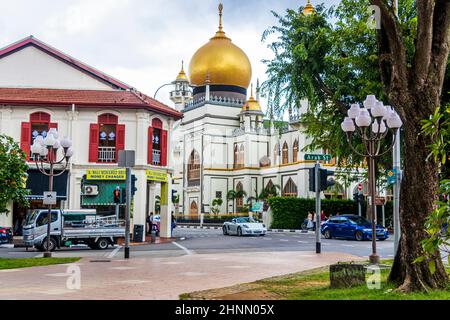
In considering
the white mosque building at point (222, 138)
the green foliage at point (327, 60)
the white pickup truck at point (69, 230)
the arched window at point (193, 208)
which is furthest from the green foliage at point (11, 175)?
the arched window at point (193, 208)

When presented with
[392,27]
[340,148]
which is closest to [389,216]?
[340,148]

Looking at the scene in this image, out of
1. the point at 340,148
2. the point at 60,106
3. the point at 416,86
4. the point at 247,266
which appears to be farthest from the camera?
the point at 60,106

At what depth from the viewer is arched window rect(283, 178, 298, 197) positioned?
178 ft

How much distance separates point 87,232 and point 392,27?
15.9m

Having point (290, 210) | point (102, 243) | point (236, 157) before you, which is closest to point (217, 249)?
point (102, 243)

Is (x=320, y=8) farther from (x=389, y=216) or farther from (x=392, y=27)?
(x=389, y=216)

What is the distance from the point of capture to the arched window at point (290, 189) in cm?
5423

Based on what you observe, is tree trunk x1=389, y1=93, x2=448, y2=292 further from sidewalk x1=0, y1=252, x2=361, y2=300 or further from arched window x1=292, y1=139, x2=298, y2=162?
arched window x1=292, y1=139, x2=298, y2=162

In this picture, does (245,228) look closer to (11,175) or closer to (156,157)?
(156,157)

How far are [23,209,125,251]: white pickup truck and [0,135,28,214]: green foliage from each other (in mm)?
4344

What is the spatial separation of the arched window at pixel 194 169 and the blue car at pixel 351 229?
33.8 m

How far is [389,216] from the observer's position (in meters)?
44.0

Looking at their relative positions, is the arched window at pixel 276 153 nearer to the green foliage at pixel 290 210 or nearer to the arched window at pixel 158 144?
the green foliage at pixel 290 210

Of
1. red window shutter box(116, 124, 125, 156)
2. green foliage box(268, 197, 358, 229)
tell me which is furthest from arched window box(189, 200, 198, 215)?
red window shutter box(116, 124, 125, 156)
